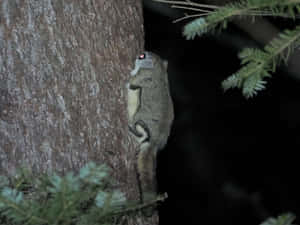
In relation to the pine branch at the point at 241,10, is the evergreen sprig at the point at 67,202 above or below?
below

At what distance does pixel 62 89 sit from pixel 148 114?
0.67 m

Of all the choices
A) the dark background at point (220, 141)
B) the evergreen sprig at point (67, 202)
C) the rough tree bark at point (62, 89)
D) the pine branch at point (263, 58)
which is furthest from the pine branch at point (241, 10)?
the dark background at point (220, 141)

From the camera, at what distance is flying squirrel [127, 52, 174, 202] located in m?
2.87

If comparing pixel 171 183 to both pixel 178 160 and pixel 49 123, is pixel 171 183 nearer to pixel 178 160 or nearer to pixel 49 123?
pixel 178 160

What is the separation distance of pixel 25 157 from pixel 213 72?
14.1 ft

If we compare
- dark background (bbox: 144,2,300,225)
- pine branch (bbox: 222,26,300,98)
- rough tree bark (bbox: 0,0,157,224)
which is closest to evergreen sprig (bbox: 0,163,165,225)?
rough tree bark (bbox: 0,0,157,224)

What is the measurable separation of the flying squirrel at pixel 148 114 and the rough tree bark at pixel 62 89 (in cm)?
8

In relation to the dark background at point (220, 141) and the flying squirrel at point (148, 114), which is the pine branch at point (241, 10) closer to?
the flying squirrel at point (148, 114)

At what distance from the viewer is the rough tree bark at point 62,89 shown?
8.35 feet

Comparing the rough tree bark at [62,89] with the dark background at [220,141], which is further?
the dark background at [220,141]

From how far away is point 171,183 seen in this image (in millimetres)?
6387

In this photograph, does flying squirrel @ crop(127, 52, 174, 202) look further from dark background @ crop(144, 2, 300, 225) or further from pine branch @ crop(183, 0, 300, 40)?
dark background @ crop(144, 2, 300, 225)

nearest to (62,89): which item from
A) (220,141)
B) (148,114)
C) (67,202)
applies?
(148,114)

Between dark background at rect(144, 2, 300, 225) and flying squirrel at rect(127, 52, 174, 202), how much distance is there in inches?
117
